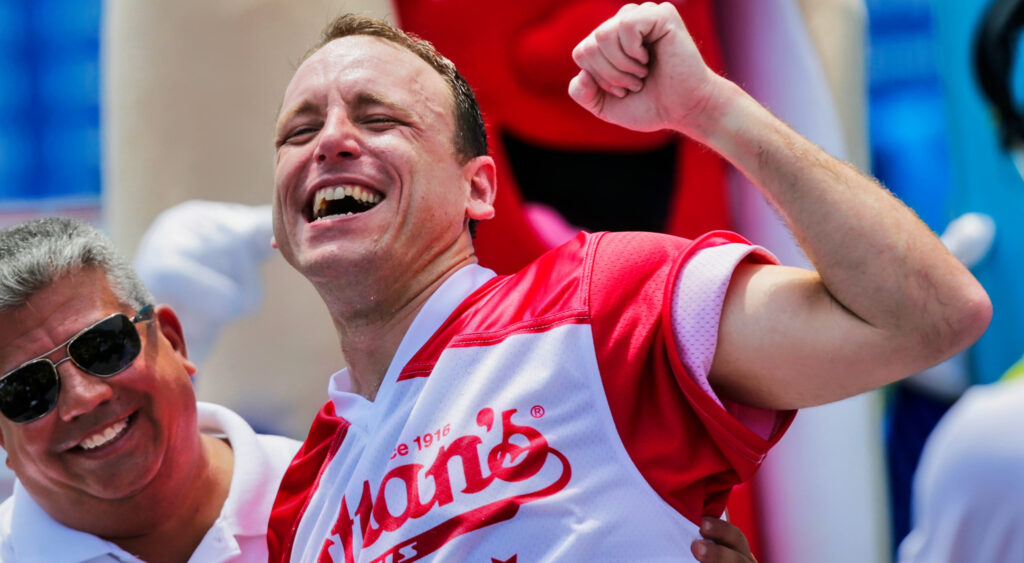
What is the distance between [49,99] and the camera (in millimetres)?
4375

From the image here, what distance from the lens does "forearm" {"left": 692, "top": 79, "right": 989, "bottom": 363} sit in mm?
1038

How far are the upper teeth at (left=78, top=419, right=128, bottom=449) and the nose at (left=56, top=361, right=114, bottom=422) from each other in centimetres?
4

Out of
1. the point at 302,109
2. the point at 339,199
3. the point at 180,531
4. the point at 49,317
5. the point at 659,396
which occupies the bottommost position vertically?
the point at 180,531

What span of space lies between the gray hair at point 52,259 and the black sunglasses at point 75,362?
72 millimetres

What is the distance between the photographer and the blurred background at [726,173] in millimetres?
2633

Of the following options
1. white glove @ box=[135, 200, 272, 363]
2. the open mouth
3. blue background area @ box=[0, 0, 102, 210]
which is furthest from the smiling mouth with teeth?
blue background area @ box=[0, 0, 102, 210]

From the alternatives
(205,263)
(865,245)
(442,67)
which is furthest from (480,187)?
(205,263)

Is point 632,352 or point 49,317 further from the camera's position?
point 49,317

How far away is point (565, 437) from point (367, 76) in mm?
612

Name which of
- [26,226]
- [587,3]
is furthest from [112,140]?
[587,3]

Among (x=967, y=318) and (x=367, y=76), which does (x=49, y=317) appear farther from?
(x=967, y=318)

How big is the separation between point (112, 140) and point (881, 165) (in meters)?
2.72

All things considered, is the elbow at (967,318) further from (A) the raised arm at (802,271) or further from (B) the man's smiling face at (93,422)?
(B) the man's smiling face at (93,422)

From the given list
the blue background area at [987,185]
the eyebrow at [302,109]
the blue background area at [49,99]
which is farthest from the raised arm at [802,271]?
the blue background area at [49,99]
